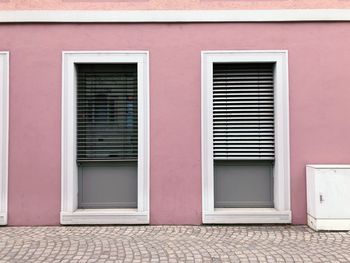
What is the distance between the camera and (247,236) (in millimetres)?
5555

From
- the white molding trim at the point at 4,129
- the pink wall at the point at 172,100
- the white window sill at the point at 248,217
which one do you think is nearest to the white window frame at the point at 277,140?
the white window sill at the point at 248,217

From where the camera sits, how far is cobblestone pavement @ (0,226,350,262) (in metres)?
4.64

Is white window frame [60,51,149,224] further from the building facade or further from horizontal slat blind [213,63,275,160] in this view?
horizontal slat blind [213,63,275,160]

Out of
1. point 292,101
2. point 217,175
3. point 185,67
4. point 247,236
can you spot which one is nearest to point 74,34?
point 185,67

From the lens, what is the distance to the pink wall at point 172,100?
20.5 feet

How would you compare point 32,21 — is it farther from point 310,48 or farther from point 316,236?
point 316,236

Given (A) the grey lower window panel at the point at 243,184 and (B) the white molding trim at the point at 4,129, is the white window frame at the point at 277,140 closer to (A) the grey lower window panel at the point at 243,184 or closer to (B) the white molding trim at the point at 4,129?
(A) the grey lower window panel at the point at 243,184

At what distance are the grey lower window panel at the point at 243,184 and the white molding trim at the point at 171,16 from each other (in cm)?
262

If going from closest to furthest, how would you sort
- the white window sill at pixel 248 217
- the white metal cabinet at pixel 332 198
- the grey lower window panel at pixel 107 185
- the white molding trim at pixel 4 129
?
the white metal cabinet at pixel 332 198 → the white window sill at pixel 248 217 → the white molding trim at pixel 4 129 → the grey lower window panel at pixel 107 185

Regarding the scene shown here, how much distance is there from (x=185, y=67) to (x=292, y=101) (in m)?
2.00

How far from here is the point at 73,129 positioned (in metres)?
6.36

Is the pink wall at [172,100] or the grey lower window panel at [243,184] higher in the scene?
the pink wall at [172,100]

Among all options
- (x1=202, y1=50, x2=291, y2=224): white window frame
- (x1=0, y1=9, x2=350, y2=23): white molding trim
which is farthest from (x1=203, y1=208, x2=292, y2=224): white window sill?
(x1=0, y1=9, x2=350, y2=23): white molding trim

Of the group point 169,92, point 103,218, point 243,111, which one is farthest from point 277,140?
point 103,218
